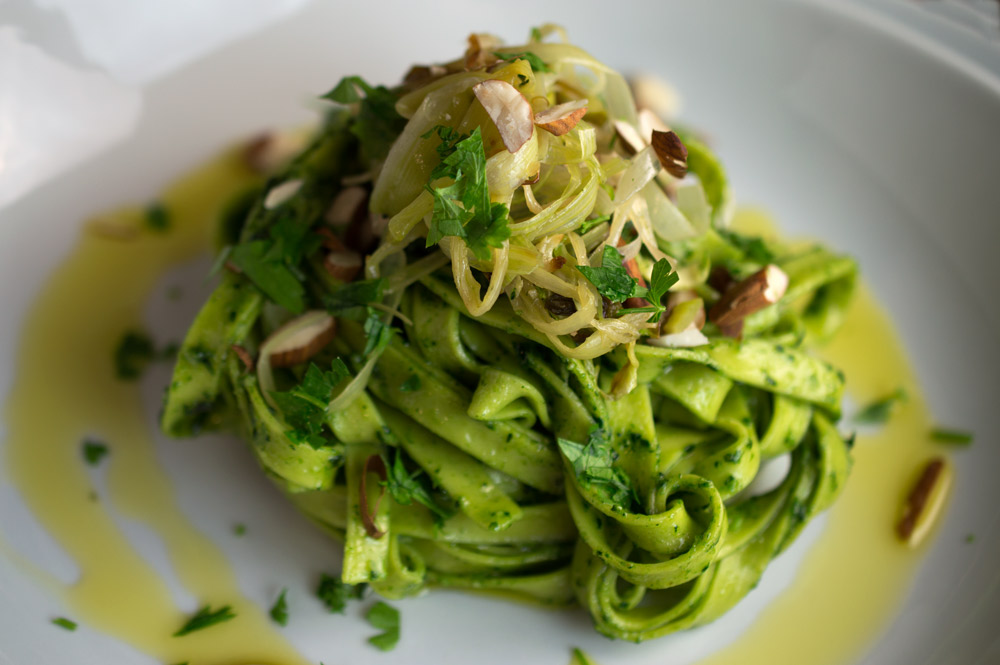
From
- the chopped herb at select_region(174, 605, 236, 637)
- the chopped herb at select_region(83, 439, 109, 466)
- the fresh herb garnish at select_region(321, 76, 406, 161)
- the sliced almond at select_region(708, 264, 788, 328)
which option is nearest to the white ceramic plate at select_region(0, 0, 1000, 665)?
the chopped herb at select_region(174, 605, 236, 637)

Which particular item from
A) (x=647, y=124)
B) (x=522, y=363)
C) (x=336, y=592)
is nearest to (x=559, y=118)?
(x=647, y=124)

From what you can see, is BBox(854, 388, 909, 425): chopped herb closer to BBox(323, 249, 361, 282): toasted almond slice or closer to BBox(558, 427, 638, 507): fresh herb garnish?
BBox(558, 427, 638, 507): fresh herb garnish

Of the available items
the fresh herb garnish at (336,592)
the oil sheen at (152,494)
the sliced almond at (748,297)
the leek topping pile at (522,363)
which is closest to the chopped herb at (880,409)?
the oil sheen at (152,494)

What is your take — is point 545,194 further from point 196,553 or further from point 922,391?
point 922,391

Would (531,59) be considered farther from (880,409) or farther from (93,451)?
(93,451)

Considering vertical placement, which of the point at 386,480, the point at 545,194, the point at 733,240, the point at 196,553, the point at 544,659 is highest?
the point at 545,194

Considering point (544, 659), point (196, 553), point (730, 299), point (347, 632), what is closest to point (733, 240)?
point (730, 299)
